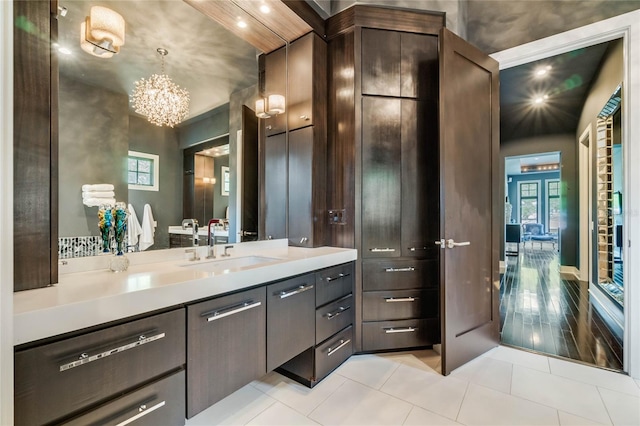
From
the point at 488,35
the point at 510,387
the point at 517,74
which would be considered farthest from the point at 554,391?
the point at 517,74

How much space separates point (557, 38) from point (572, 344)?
261 cm

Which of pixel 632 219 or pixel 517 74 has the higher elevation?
pixel 517 74

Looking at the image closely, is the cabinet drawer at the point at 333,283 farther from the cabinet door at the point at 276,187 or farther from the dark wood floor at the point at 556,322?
the dark wood floor at the point at 556,322

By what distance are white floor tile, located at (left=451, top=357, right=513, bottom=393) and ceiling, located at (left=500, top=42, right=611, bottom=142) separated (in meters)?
3.49

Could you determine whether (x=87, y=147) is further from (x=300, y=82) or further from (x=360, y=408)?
(x=360, y=408)

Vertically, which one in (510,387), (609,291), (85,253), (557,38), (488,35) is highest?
(488,35)

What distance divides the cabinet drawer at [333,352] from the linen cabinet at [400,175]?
0.11m

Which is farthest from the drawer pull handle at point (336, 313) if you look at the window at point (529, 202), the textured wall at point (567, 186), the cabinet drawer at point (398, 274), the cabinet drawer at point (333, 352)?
the window at point (529, 202)

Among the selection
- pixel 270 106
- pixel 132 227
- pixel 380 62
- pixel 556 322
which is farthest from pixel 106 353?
pixel 556 322

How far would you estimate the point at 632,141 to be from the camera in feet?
6.82

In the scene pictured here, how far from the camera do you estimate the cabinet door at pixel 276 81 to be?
2.55 meters

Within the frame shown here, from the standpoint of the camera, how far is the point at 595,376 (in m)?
2.06

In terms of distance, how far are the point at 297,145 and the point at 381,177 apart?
0.78 m

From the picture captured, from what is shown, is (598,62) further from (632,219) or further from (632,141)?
(632,219)
